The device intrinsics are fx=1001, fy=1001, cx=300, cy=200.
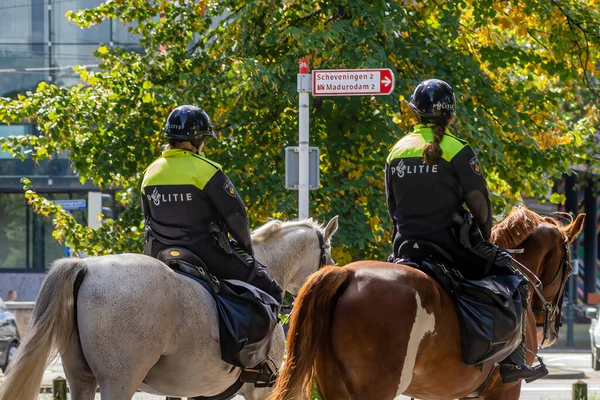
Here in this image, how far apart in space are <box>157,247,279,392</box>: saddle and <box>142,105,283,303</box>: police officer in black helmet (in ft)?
0.39

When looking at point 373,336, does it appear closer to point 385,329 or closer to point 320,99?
point 385,329

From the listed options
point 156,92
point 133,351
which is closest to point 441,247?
point 133,351

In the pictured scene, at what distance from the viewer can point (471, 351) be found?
223 inches

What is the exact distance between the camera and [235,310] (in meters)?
6.36

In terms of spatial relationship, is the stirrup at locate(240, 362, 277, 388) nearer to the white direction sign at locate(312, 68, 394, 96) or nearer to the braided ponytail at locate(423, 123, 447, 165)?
the braided ponytail at locate(423, 123, 447, 165)

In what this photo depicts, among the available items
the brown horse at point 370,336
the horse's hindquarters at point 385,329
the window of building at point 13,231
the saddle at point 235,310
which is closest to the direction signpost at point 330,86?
the saddle at point 235,310

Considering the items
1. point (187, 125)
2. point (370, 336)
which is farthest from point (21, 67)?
point (370, 336)

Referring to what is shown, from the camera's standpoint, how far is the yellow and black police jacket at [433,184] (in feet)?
19.0

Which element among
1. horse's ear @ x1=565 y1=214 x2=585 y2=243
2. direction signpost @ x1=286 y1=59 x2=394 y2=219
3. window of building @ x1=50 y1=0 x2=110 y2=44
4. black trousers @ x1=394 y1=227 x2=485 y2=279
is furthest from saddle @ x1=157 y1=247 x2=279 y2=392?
window of building @ x1=50 y1=0 x2=110 y2=44

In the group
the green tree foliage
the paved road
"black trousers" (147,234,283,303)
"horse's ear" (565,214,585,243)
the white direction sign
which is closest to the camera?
"black trousers" (147,234,283,303)

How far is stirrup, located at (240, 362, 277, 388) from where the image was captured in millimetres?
6793

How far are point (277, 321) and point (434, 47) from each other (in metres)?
6.80

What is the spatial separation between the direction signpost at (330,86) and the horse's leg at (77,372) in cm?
434

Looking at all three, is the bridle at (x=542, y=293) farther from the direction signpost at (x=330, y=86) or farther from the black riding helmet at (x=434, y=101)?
the direction signpost at (x=330, y=86)
